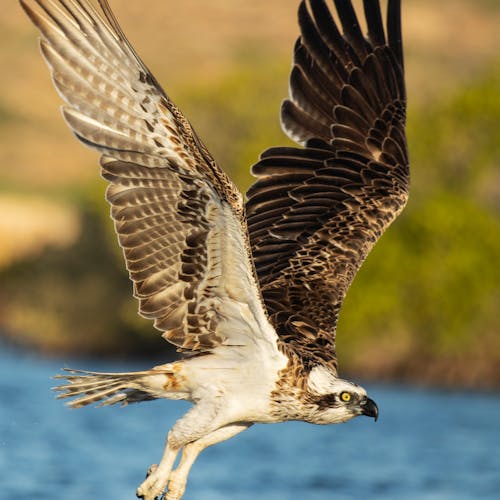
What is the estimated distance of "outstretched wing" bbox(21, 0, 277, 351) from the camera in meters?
7.10

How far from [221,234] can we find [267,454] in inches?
420

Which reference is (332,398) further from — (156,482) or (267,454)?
(267,454)

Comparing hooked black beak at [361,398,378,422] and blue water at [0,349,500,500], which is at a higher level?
blue water at [0,349,500,500]

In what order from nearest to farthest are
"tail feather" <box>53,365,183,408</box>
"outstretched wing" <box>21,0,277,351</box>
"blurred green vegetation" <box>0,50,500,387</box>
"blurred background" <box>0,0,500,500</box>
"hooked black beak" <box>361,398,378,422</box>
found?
1. "outstretched wing" <box>21,0,277,351</box>
2. "tail feather" <box>53,365,183,408</box>
3. "hooked black beak" <box>361,398,378,422</box>
4. "blurred background" <box>0,0,500,500</box>
5. "blurred green vegetation" <box>0,50,500,387</box>

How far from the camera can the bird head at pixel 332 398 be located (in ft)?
25.7

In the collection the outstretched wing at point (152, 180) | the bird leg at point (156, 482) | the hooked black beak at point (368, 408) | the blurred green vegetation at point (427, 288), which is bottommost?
the bird leg at point (156, 482)

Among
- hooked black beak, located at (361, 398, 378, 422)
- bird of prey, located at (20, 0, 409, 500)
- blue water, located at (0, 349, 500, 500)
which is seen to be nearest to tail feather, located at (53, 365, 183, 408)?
bird of prey, located at (20, 0, 409, 500)

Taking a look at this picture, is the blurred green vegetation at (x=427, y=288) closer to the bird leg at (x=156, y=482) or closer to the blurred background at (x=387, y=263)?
the blurred background at (x=387, y=263)

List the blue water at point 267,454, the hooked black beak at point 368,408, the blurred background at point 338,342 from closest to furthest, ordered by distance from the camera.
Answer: the hooked black beak at point 368,408 → the blue water at point 267,454 → the blurred background at point 338,342

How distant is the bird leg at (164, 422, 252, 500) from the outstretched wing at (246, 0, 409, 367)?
3.58 ft

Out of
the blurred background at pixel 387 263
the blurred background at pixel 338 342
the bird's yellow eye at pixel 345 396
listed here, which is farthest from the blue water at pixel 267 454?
the bird's yellow eye at pixel 345 396

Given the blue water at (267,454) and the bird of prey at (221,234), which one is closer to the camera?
the bird of prey at (221,234)

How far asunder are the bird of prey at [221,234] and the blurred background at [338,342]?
15.3 feet

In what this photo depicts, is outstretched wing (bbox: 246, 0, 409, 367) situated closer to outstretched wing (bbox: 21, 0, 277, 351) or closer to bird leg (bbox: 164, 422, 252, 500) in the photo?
bird leg (bbox: 164, 422, 252, 500)
